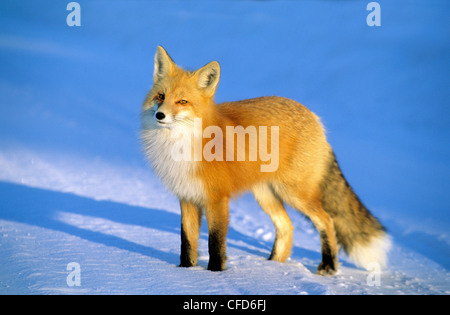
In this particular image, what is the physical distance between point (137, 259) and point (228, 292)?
1.25 metres

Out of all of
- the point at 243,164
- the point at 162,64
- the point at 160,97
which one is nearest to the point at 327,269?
the point at 243,164

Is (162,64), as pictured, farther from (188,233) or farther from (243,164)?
(188,233)

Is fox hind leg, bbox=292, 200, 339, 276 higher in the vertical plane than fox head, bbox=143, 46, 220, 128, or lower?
lower

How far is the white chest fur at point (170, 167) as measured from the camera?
3424 mm

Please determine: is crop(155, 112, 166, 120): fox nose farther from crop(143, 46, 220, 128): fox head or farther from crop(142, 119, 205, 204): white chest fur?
crop(142, 119, 205, 204): white chest fur

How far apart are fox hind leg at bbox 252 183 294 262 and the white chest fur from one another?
3.34 feet

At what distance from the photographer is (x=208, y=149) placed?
3463 mm

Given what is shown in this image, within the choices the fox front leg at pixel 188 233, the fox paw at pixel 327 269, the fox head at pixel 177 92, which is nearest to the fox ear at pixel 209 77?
the fox head at pixel 177 92

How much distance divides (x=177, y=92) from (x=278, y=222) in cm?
186

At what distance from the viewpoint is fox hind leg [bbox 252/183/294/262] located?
14.2 ft

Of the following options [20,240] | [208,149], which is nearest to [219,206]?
[208,149]

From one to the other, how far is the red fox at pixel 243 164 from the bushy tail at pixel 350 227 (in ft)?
0.03

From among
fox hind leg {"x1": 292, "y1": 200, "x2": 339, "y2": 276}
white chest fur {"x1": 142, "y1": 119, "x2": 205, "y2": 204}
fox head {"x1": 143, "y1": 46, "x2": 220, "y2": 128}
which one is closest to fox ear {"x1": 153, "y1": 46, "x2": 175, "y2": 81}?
fox head {"x1": 143, "y1": 46, "x2": 220, "y2": 128}

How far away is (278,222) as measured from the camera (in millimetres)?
4363
